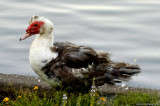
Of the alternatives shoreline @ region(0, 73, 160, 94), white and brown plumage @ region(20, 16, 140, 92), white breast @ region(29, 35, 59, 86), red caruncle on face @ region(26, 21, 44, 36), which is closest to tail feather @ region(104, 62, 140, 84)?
white and brown plumage @ region(20, 16, 140, 92)

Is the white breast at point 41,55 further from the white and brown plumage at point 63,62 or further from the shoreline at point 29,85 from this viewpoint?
the shoreline at point 29,85

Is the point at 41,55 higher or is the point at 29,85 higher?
the point at 41,55

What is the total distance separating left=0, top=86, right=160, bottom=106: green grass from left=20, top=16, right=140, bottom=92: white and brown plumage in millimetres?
217

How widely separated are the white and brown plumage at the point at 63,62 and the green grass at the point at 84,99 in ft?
0.71

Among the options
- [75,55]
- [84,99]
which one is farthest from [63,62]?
[84,99]

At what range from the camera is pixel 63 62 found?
748 centimetres

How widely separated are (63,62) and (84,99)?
664mm

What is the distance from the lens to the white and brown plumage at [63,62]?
7441mm

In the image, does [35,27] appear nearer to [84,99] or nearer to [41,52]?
[41,52]

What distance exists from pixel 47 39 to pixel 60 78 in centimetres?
64

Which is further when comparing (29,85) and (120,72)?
(29,85)

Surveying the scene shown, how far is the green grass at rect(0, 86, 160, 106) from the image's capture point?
6977 mm

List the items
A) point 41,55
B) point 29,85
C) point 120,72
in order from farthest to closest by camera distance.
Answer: point 29,85, point 120,72, point 41,55

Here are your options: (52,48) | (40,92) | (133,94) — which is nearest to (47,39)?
(52,48)
